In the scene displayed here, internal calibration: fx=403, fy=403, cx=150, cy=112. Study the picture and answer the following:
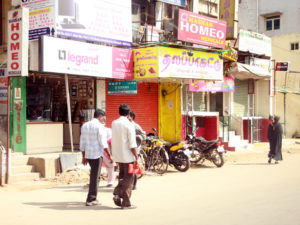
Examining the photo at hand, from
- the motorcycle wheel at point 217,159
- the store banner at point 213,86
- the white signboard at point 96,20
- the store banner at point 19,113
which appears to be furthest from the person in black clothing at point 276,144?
the store banner at point 19,113

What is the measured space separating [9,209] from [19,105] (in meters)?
5.17

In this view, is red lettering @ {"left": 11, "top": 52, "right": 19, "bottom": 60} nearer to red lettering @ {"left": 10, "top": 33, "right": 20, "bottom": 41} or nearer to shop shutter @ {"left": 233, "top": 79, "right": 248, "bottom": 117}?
red lettering @ {"left": 10, "top": 33, "right": 20, "bottom": 41}

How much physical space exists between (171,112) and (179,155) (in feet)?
17.0

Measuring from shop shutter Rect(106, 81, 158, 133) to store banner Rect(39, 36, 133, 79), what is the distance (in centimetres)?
149

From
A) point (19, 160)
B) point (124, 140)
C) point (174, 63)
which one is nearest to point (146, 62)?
point (174, 63)

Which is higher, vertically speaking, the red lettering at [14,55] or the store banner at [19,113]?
the red lettering at [14,55]

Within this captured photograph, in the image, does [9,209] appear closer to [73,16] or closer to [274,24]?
[73,16]

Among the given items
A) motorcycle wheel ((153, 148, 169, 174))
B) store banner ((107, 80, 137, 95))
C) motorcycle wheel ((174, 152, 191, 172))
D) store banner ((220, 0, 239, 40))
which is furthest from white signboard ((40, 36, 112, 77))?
store banner ((220, 0, 239, 40))

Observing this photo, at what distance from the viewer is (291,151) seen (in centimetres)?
1959

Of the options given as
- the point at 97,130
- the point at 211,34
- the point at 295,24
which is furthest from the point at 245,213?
the point at 295,24

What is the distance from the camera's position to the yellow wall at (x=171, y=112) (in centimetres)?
1703

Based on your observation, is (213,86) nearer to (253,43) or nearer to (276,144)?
(253,43)

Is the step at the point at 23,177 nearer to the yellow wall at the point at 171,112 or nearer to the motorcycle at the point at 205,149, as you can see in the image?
the motorcycle at the point at 205,149

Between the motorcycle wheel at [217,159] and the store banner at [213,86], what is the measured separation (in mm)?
4163
